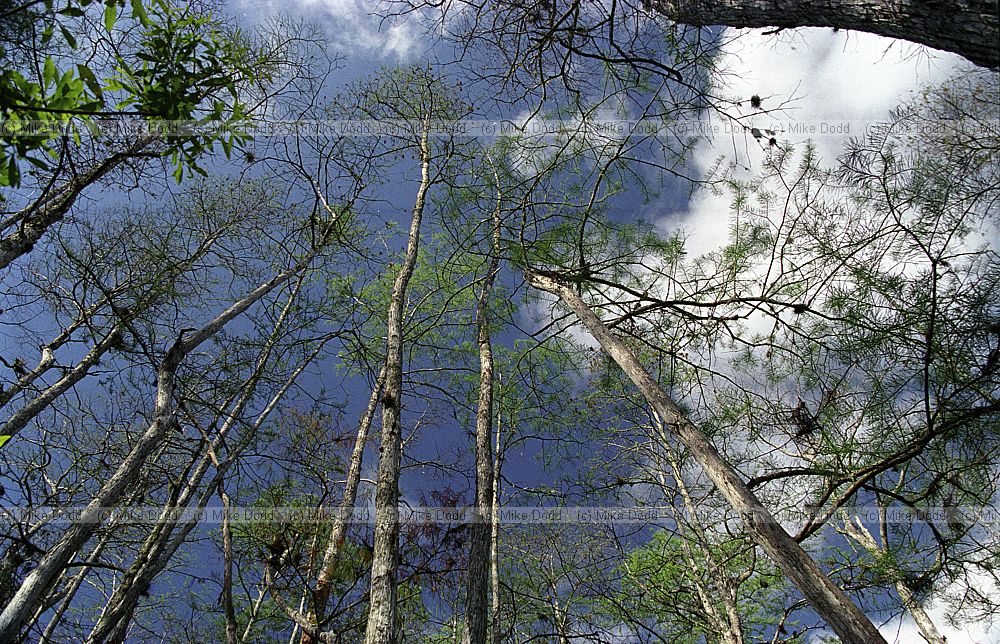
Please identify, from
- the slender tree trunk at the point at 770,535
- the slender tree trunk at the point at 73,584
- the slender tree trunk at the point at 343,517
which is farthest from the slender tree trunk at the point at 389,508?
the slender tree trunk at the point at 73,584

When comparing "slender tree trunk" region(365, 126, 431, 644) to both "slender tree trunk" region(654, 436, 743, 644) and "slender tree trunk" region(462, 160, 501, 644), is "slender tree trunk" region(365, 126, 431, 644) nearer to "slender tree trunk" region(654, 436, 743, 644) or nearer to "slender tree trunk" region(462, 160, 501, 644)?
"slender tree trunk" region(462, 160, 501, 644)

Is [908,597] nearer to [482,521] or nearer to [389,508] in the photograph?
[482,521]

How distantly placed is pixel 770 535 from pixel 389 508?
195 centimetres

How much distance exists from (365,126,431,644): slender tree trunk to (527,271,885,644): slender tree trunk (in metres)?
1.56

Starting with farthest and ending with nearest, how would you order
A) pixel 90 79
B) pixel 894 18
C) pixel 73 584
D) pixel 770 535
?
pixel 73 584 < pixel 770 535 < pixel 894 18 < pixel 90 79

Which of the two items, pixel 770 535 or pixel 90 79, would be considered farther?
pixel 770 535

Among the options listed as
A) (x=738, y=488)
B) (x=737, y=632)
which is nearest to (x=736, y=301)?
(x=738, y=488)

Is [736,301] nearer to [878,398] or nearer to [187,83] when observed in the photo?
[878,398]

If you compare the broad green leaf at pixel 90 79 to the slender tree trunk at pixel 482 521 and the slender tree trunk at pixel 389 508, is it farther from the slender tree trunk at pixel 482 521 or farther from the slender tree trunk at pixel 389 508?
the slender tree trunk at pixel 482 521

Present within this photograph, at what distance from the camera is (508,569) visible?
6.25 meters

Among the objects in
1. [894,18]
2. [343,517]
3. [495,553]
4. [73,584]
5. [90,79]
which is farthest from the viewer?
[495,553]

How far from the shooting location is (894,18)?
1686 millimetres

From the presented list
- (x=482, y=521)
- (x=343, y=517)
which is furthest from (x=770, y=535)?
(x=343, y=517)

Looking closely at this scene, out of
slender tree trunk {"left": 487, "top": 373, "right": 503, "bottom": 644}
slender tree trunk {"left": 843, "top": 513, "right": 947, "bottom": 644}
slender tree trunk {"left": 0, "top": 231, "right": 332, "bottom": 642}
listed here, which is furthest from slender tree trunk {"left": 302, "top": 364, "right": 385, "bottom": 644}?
slender tree trunk {"left": 843, "top": 513, "right": 947, "bottom": 644}
